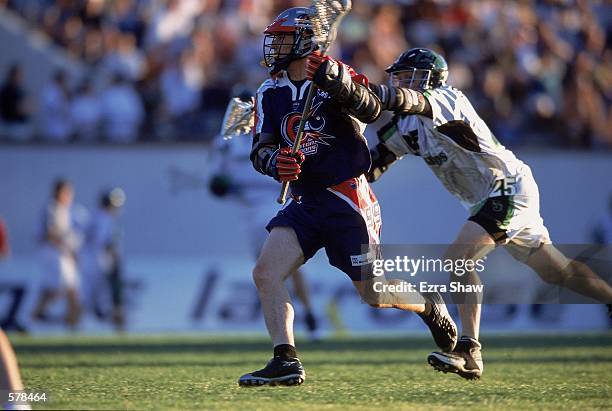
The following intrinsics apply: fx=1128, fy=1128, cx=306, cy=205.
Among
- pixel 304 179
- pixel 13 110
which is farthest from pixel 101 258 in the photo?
pixel 304 179

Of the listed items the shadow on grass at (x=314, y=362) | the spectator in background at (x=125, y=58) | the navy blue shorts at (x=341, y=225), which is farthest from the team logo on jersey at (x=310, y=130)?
the spectator in background at (x=125, y=58)

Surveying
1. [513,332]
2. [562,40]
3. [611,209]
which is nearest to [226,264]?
[513,332]

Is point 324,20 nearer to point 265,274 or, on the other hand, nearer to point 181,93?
point 265,274

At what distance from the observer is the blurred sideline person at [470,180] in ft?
24.7

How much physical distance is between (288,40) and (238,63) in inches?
409

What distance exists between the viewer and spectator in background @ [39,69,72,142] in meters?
16.9

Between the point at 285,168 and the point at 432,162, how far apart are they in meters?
1.49

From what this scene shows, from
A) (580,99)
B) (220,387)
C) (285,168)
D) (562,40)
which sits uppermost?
(562,40)

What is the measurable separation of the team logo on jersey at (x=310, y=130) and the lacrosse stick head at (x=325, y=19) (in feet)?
1.44

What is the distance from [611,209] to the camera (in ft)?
49.8

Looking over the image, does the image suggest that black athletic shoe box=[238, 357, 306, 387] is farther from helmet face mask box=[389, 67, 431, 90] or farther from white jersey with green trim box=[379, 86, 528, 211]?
helmet face mask box=[389, 67, 431, 90]

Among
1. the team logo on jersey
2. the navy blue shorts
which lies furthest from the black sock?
the team logo on jersey

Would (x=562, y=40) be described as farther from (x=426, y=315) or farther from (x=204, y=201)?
(x=426, y=315)

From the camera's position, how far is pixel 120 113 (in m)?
16.9
